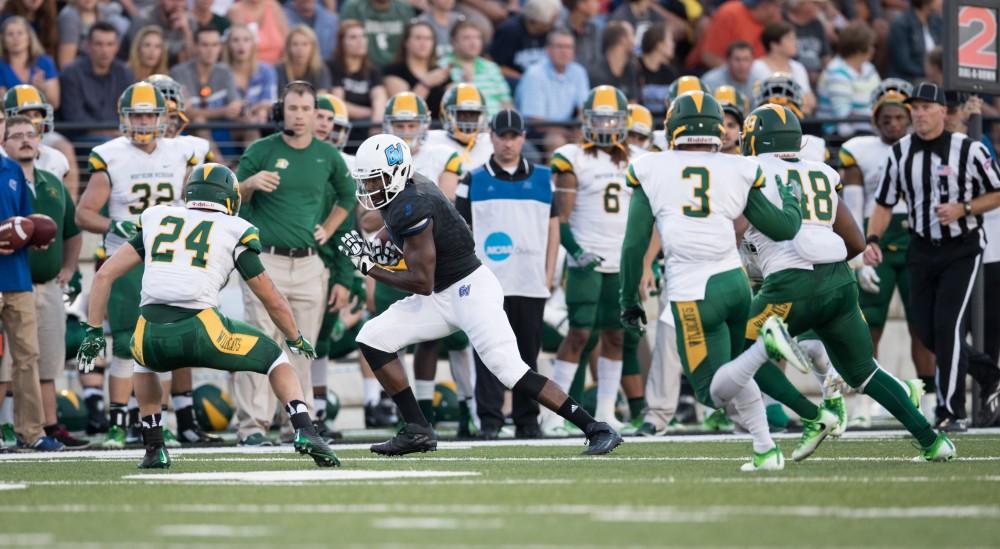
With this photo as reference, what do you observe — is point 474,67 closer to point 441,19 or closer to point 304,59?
point 441,19

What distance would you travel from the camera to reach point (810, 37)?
643 inches

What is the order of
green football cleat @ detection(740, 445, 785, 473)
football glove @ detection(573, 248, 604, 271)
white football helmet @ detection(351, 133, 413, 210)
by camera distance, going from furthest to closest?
football glove @ detection(573, 248, 604, 271)
white football helmet @ detection(351, 133, 413, 210)
green football cleat @ detection(740, 445, 785, 473)

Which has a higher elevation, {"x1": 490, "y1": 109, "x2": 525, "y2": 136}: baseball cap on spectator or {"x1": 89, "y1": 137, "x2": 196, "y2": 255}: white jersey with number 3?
{"x1": 490, "y1": 109, "x2": 525, "y2": 136}: baseball cap on spectator

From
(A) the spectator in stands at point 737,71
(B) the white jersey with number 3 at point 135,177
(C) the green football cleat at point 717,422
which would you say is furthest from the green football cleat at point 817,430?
(A) the spectator in stands at point 737,71

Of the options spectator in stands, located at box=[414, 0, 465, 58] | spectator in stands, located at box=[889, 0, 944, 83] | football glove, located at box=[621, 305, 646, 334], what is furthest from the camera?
spectator in stands, located at box=[889, 0, 944, 83]

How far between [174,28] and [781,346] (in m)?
8.29

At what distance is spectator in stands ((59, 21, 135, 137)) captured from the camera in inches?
531

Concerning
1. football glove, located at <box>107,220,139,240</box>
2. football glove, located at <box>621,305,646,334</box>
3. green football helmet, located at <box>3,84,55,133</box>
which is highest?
green football helmet, located at <box>3,84,55,133</box>

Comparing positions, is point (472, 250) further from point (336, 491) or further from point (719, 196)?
point (336, 491)

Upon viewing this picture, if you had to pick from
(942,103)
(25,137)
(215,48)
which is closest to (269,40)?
(215,48)

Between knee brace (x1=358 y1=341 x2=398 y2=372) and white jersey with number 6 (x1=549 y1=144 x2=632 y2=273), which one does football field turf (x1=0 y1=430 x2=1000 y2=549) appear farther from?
white jersey with number 6 (x1=549 y1=144 x2=632 y2=273)

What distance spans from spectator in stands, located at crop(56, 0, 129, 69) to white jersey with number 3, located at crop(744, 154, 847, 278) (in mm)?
7323

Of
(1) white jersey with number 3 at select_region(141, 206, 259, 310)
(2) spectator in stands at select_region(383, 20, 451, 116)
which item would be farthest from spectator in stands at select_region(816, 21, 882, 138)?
(1) white jersey with number 3 at select_region(141, 206, 259, 310)

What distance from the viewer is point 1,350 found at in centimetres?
1041
